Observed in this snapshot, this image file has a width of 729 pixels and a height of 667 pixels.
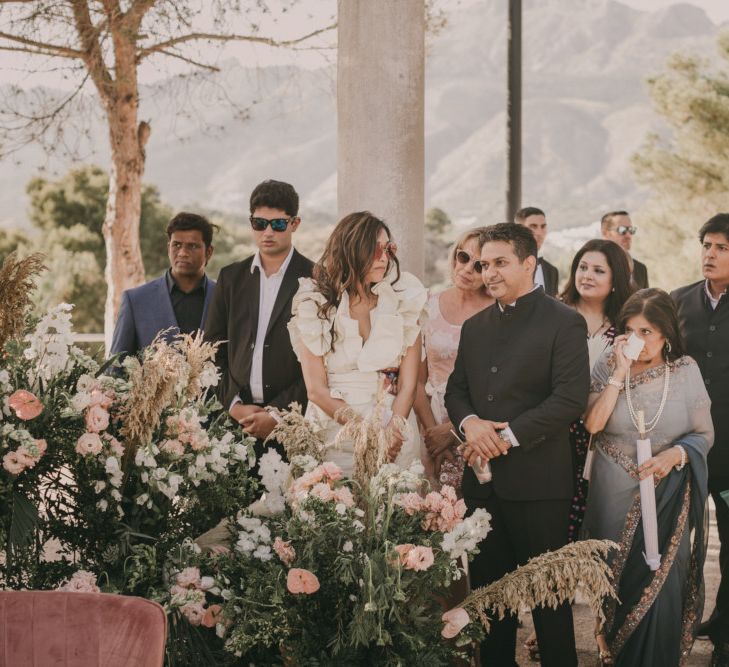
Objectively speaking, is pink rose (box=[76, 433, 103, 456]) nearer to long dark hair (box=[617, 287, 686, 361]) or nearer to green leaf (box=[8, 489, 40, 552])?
green leaf (box=[8, 489, 40, 552])

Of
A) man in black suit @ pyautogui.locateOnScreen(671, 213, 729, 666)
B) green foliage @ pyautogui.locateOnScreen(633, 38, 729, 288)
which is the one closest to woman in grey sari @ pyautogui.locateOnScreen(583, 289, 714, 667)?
man in black suit @ pyautogui.locateOnScreen(671, 213, 729, 666)

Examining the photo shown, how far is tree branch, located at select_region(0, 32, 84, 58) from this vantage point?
9.98 metres

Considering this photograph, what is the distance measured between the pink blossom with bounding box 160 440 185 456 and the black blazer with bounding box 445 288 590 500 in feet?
4.07

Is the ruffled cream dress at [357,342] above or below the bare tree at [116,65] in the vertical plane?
below

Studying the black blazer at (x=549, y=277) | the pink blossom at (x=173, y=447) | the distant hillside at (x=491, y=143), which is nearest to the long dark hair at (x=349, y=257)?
the pink blossom at (x=173, y=447)

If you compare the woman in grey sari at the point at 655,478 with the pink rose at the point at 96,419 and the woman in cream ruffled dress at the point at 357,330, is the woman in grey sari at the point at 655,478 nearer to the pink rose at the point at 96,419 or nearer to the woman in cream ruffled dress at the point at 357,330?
the woman in cream ruffled dress at the point at 357,330

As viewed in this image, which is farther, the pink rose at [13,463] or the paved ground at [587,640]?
the paved ground at [587,640]

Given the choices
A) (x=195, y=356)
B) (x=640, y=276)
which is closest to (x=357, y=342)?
(x=195, y=356)

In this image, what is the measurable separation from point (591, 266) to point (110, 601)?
3286 millimetres

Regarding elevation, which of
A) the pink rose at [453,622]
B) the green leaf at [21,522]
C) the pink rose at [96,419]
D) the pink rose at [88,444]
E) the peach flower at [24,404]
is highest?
the peach flower at [24,404]

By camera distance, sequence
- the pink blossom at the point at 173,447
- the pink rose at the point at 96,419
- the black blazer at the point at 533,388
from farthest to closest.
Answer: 1. the black blazer at the point at 533,388
2. the pink blossom at the point at 173,447
3. the pink rose at the point at 96,419

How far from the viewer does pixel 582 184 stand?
274 feet

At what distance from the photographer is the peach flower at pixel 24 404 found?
2994 millimetres

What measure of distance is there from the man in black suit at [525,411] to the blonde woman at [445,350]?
51cm
